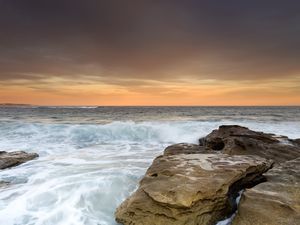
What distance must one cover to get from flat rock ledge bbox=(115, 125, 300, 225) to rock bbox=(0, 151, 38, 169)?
4961 mm

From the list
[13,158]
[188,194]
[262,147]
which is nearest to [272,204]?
[188,194]

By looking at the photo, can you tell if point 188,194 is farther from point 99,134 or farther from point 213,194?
point 99,134

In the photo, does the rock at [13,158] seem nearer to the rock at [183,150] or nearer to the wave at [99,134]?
the wave at [99,134]

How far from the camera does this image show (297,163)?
5.32 metres

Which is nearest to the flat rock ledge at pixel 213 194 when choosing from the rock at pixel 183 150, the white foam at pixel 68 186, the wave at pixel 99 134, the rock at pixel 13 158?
the white foam at pixel 68 186

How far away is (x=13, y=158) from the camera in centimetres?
859

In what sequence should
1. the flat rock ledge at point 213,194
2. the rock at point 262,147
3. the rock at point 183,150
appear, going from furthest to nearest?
1. the rock at point 183,150
2. the rock at point 262,147
3. the flat rock ledge at point 213,194

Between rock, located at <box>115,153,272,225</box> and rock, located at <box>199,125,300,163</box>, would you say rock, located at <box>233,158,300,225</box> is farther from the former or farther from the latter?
rock, located at <box>199,125,300,163</box>

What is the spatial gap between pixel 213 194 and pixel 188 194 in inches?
16.8

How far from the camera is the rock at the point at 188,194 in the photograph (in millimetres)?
4137

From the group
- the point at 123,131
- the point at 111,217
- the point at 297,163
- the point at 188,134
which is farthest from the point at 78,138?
the point at 297,163

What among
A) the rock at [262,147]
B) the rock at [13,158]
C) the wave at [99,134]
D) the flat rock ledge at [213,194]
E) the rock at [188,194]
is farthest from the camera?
the wave at [99,134]

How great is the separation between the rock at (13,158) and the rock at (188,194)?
500cm

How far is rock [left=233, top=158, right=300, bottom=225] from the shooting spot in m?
3.68
